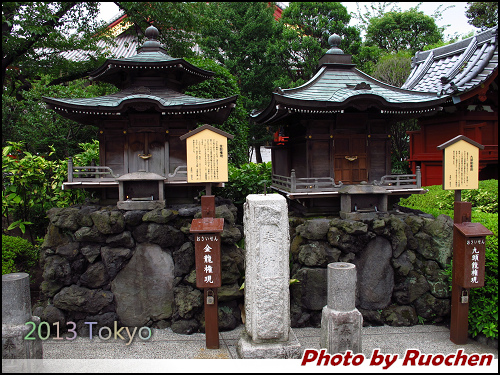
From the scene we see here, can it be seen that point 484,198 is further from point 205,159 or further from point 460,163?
point 205,159

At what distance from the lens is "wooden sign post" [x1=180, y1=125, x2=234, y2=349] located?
6285 millimetres

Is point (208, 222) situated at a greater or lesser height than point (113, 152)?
lesser

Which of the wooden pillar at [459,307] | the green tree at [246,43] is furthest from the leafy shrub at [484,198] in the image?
the green tree at [246,43]

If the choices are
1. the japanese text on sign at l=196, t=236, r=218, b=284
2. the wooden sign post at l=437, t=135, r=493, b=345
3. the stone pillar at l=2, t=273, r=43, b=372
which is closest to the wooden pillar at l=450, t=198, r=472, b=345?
the wooden sign post at l=437, t=135, r=493, b=345

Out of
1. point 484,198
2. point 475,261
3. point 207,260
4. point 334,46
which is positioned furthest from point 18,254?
point 484,198

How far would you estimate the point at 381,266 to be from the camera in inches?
312

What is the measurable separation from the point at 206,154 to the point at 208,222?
4.02ft

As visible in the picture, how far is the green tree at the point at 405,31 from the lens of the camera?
24.2 metres

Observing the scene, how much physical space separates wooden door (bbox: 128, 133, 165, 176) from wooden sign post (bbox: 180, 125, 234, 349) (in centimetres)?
318

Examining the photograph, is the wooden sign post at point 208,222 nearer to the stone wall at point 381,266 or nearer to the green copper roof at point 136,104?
the stone wall at point 381,266

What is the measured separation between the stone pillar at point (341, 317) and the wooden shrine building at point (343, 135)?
101 inches

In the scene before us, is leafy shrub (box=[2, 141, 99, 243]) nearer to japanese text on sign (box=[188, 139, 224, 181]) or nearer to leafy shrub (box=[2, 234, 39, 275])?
leafy shrub (box=[2, 234, 39, 275])

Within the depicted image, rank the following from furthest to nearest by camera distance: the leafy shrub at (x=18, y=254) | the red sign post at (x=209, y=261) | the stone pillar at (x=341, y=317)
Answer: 1. the leafy shrub at (x=18, y=254)
2. the red sign post at (x=209, y=261)
3. the stone pillar at (x=341, y=317)

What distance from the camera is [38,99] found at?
44.5 ft
